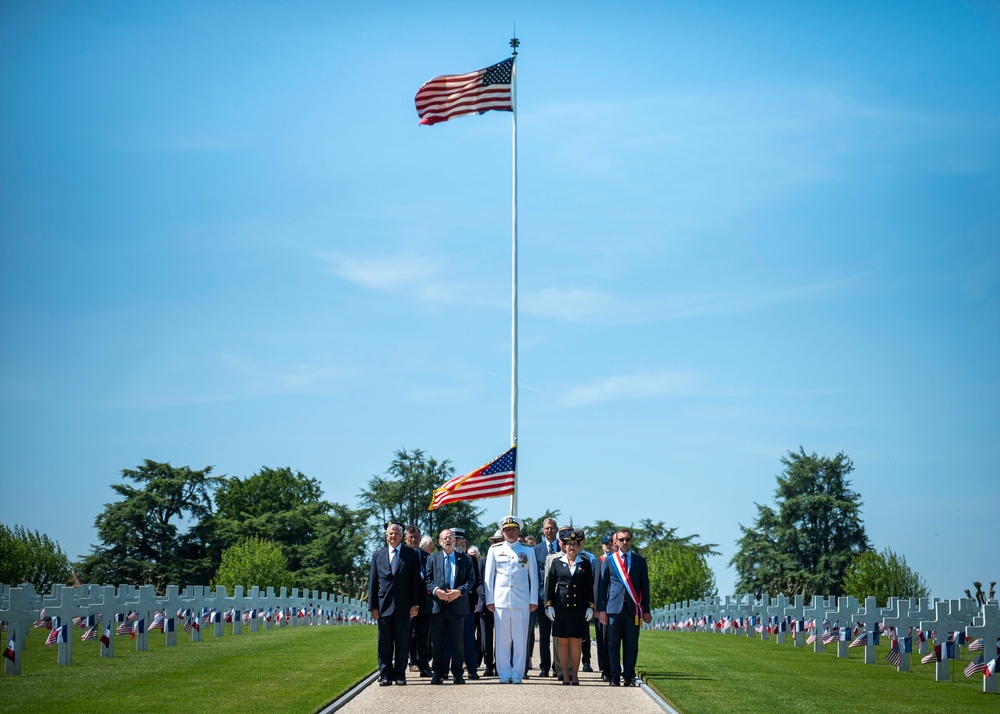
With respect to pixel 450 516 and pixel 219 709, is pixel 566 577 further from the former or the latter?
pixel 450 516

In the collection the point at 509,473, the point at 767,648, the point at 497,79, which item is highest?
the point at 497,79

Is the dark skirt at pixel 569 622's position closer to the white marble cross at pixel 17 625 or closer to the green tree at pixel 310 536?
the white marble cross at pixel 17 625

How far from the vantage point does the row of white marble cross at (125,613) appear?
19.3 meters

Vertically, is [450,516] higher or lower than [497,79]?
lower

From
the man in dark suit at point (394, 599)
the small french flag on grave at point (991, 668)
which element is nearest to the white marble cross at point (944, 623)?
the small french flag on grave at point (991, 668)

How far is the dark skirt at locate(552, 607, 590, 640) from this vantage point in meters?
16.5

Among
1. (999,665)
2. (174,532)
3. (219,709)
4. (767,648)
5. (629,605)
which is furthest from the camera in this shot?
(174,532)

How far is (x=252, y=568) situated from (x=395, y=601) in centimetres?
5939

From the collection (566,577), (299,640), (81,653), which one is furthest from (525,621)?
(299,640)

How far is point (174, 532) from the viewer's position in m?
78.9

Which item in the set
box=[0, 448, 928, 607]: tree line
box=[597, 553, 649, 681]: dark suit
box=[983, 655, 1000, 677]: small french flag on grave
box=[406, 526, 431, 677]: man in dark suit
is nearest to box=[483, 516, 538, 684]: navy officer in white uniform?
box=[406, 526, 431, 677]: man in dark suit

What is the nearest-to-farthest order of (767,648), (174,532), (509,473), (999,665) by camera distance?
1. (999,665)
2. (509,473)
3. (767,648)
4. (174,532)

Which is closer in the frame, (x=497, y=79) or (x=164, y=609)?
(x=164, y=609)

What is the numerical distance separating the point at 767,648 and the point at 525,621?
Answer: 12323 mm
